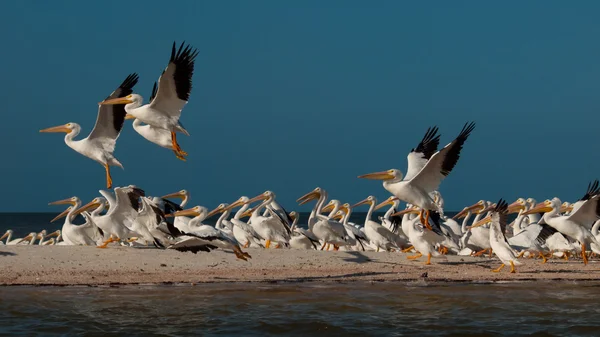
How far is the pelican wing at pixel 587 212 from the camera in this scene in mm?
11750

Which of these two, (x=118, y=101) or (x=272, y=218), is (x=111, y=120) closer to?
(x=118, y=101)

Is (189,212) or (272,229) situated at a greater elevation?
(189,212)

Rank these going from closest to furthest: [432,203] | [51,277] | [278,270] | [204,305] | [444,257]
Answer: [204,305] → [51,277] → [278,270] → [432,203] → [444,257]

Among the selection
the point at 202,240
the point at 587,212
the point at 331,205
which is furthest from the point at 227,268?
the point at 331,205

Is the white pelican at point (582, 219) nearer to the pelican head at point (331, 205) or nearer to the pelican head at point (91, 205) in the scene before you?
the pelican head at point (331, 205)

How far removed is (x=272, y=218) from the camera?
13297mm

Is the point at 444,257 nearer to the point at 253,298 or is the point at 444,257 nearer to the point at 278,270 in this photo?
the point at 278,270

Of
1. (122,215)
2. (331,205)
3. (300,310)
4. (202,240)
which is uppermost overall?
(331,205)

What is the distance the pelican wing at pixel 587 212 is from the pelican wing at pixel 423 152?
81.3 inches

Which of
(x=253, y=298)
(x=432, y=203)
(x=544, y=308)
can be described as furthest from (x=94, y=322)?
(x=432, y=203)

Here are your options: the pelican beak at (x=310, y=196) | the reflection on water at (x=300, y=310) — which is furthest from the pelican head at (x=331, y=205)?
the reflection on water at (x=300, y=310)

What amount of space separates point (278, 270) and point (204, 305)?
7.97 feet

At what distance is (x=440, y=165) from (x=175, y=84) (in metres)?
3.40

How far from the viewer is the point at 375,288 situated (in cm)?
991
